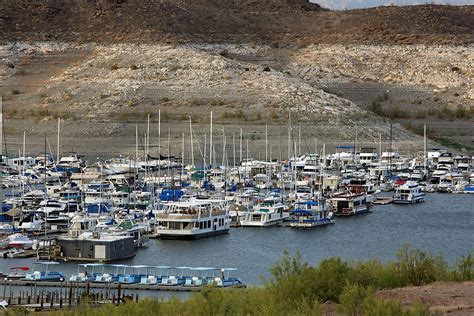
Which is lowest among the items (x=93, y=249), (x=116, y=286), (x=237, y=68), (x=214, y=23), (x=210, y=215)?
(x=116, y=286)

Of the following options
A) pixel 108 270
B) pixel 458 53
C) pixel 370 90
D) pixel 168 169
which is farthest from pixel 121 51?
pixel 108 270

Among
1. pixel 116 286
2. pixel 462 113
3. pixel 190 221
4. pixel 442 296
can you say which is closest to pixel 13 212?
pixel 190 221

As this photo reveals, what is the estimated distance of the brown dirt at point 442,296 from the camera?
32.0 metres

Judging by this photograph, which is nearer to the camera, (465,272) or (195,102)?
(465,272)

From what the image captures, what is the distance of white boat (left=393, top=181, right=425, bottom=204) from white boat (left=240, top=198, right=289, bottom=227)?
422 inches

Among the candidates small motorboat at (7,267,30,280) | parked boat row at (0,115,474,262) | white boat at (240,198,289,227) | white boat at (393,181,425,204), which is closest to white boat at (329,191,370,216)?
parked boat row at (0,115,474,262)

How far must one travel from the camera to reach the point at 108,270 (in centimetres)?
4897

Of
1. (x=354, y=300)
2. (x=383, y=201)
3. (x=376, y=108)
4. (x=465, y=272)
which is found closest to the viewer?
(x=354, y=300)

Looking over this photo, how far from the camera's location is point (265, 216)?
204ft

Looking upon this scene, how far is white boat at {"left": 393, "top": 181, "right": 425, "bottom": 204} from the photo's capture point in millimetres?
72688

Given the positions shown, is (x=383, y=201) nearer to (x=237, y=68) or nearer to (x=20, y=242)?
(x=20, y=242)

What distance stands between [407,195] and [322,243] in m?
16.5

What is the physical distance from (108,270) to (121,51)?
70472mm

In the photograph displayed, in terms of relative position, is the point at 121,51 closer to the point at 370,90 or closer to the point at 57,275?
the point at 370,90
